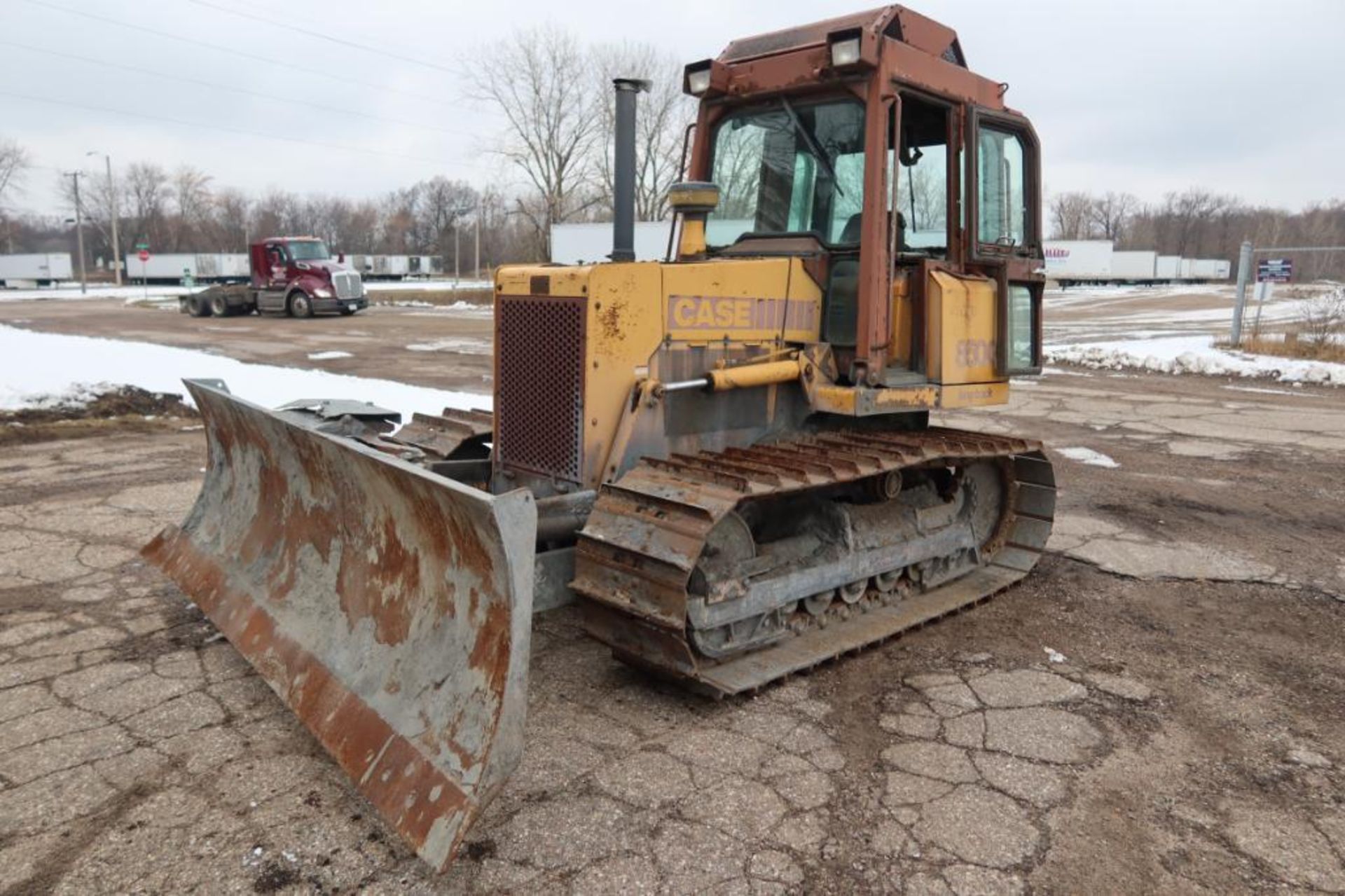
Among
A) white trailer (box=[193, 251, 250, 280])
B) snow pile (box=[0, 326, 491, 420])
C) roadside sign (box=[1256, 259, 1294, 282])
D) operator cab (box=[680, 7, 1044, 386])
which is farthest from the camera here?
white trailer (box=[193, 251, 250, 280])

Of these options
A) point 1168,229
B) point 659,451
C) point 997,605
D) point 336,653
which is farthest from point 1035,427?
point 1168,229

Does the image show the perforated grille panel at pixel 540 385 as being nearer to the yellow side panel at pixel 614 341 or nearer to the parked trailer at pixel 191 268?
the yellow side panel at pixel 614 341

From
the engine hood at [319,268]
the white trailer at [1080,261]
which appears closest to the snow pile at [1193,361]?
the engine hood at [319,268]

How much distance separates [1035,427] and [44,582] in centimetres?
997

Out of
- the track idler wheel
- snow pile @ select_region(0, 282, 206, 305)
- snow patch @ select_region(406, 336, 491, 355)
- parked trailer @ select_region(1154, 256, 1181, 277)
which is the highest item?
parked trailer @ select_region(1154, 256, 1181, 277)

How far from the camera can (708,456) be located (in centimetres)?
444

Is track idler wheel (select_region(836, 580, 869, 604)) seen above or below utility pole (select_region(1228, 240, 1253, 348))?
below

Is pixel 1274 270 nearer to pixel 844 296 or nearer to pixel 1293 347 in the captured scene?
pixel 1293 347

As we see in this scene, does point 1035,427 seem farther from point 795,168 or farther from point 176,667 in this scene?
point 176,667

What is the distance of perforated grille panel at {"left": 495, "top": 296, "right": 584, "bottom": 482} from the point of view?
427 cm

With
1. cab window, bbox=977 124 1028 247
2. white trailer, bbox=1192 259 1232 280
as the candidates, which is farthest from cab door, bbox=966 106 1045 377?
white trailer, bbox=1192 259 1232 280

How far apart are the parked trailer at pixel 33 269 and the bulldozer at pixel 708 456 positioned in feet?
209

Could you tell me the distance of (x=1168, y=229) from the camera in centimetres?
10688

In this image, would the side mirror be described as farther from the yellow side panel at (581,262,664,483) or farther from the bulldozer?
the yellow side panel at (581,262,664,483)
